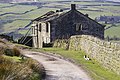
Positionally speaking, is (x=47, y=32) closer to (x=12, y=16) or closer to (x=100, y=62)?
(x=100, y=62)

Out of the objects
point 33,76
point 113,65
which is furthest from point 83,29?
point 33,76

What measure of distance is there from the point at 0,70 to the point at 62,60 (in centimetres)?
1391

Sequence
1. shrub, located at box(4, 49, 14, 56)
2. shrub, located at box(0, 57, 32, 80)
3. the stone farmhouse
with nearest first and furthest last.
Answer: shrub, located at box(0, 57, 32, 80) → shrub, located at box(4, 49, 14, 56) → the stone farmhouse

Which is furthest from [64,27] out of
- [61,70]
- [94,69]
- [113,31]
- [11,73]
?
[113,31]

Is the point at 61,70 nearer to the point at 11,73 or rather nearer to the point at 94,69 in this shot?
the point at 94,69

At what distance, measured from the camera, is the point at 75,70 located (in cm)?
2538

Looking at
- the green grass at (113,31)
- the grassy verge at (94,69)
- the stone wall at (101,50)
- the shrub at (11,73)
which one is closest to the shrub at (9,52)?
the grassy verge at (94,69)

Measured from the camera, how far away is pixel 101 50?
2834 cm

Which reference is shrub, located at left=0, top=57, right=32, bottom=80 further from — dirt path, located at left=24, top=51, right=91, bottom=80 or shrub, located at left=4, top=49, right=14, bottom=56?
shrub, located at left=4, top=49, right=14, bottom=56

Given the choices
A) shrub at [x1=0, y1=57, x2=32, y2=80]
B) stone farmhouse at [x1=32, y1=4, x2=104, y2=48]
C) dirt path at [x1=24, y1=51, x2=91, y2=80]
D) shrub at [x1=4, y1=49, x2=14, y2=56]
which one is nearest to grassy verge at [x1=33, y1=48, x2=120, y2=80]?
dirt path at [x1=24, y1=51, x2=91, y2=80]

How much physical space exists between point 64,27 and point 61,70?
38.3m

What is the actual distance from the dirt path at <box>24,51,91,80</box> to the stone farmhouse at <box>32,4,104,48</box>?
3047 cm

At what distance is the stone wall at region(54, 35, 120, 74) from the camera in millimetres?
24594

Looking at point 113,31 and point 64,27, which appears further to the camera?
point 113,31
